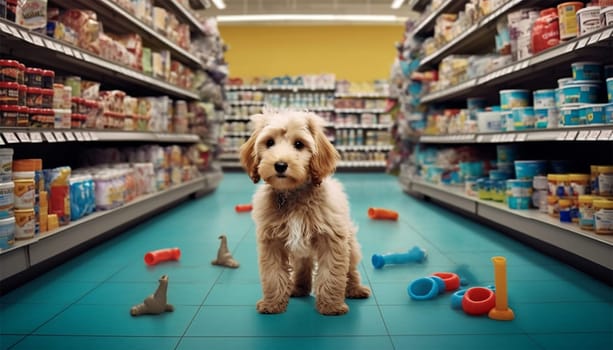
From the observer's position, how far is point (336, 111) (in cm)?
1095

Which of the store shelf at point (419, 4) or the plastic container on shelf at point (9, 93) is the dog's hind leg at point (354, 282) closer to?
the plastic container on shelf at point (9, 93)

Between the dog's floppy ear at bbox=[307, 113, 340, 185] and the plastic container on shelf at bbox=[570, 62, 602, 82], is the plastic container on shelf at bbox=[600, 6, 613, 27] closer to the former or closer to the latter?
the plastic container on shelf at bbox=[570, 62, 602, 82]

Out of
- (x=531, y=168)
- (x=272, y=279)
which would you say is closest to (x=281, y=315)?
(x=272, y=279)

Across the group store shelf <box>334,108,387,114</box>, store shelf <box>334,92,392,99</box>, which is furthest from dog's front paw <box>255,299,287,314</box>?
store shelf <box>334,92,392,99</box>

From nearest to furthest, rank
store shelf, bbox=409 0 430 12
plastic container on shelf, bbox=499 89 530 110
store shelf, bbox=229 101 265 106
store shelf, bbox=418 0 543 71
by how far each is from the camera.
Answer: plastic container on shelf, bbox=499 89 530 110 < store shelf, bbox=418 0 543 71 < store shelf, bbox=409 0 430 12 < store shelf, bbox=229 101 265 106

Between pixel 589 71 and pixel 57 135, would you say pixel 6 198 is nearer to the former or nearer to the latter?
pixel 57 135

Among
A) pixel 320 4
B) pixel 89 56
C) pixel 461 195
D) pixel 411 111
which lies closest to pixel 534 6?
pixel 461 195

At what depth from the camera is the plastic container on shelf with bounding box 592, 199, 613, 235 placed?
83.2 inches

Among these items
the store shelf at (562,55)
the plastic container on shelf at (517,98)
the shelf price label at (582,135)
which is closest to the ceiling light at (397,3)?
the store shelf at (562,55)

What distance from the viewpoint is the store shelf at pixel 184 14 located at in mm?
5125

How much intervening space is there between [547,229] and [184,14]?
187 inches

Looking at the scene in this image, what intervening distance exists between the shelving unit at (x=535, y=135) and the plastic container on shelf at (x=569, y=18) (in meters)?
0.09

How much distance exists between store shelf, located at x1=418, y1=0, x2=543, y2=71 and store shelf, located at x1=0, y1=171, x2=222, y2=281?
10.9ft

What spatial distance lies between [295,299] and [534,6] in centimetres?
294
